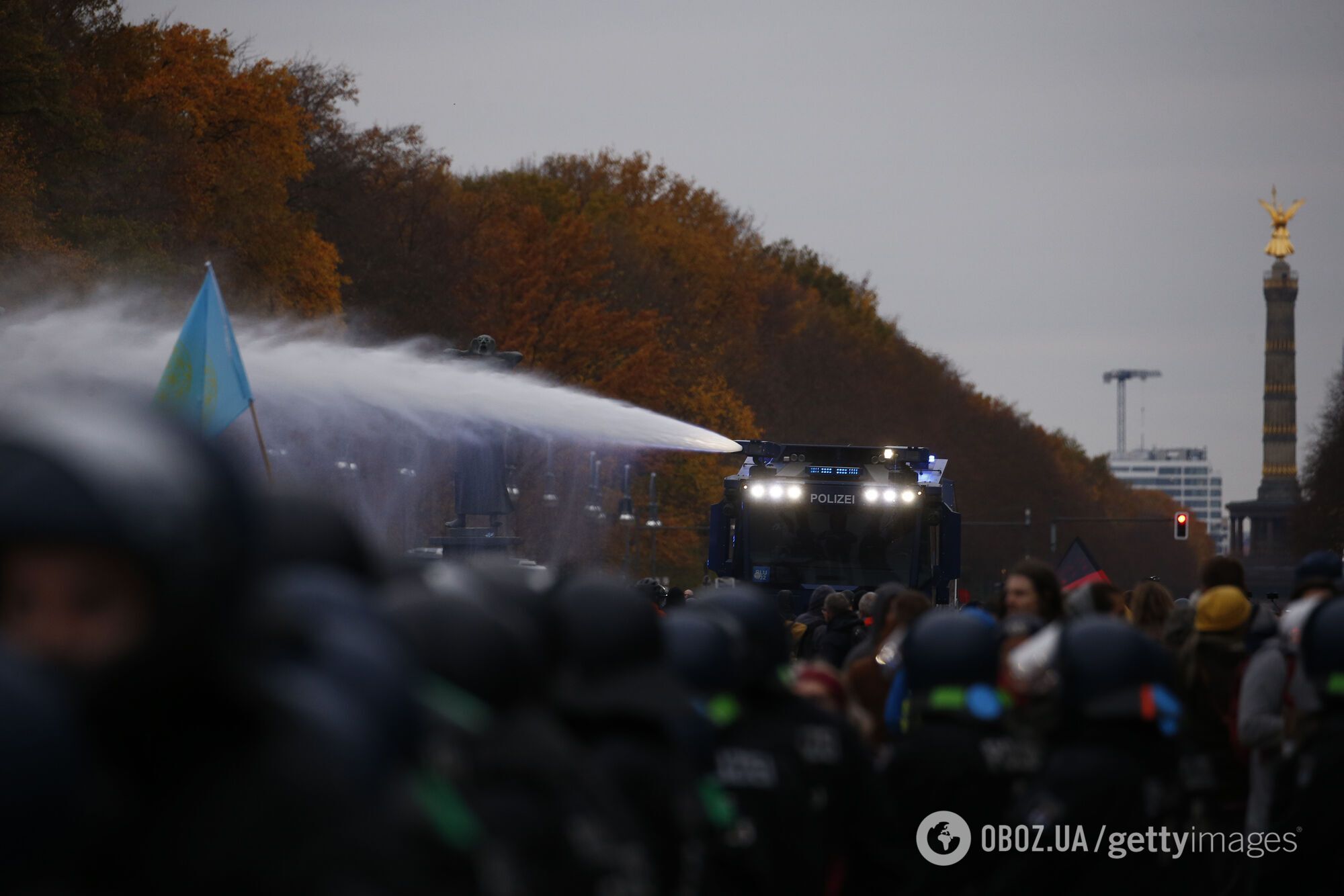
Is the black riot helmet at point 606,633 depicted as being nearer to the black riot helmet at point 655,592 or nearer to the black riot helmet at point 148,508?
the black riot helmet at point 148,508

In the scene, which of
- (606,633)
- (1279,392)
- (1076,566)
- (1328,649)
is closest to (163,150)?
(1076,566)

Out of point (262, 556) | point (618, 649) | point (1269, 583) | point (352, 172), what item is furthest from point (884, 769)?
point (1269, 583)

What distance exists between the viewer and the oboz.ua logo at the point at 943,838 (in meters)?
5.64

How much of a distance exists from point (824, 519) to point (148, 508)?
1954 cm

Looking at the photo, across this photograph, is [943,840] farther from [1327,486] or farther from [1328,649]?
[1327,486]

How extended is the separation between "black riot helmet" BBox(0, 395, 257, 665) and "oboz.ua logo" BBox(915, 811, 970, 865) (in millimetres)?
3969

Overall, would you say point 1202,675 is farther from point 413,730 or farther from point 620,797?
point 413,730

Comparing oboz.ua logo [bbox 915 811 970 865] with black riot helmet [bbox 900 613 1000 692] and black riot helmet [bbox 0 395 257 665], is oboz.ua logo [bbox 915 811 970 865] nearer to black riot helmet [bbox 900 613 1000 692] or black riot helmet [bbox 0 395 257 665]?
black riot helmet [bbox 900 613 1000 692]

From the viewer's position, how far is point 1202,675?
29.0ft

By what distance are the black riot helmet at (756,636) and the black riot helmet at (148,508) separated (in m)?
3.31

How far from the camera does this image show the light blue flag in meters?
13.2

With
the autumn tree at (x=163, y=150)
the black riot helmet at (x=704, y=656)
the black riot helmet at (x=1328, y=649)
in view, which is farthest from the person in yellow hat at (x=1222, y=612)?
the autumn tree at (x=163, y=150)

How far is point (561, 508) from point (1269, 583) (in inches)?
2349

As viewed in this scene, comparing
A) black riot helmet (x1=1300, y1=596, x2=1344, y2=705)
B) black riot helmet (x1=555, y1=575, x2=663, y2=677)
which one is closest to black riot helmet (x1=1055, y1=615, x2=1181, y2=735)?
black riot helmet (x1=1300, y1=596, x2=1344, y2=705)
